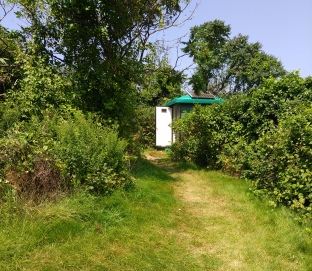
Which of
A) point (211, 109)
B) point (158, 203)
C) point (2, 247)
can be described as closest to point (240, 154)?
point (211, 109)

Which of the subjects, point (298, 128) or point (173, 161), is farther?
point (173, 161)

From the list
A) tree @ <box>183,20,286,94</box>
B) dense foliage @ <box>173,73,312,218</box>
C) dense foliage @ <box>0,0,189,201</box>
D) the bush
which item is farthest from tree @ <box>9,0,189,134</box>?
tree @ <box>183,20,286,94</box>

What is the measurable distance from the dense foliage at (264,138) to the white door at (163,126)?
16.2 ft

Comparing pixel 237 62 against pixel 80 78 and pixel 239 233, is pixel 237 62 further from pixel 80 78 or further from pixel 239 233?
pixel 239 233

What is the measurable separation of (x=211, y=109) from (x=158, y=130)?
289 inches

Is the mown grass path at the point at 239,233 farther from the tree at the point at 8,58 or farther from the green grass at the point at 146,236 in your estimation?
the tree at the point at 8,58

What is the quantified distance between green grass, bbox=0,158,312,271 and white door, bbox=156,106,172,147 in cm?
1093

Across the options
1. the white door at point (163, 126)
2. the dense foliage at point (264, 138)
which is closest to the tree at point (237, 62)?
the white door at point (163, 126)

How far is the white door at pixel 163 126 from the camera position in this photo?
52.5ft

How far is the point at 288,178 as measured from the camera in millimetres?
4500

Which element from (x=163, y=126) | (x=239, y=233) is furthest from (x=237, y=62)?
(x=239, y=233)

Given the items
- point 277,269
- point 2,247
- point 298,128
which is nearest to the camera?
point 2,247

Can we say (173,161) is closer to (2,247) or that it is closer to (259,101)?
(259,101)

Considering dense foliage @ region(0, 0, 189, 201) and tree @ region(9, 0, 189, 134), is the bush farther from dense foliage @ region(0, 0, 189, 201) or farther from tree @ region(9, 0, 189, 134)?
tree @ region(9, 0, 189, 134)
